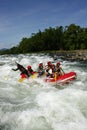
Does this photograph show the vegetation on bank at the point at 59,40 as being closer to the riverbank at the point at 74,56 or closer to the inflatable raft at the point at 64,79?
the riverbank at the point at 74,56

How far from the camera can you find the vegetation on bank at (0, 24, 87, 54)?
76.1 m

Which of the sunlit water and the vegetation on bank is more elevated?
the vegetation on bank

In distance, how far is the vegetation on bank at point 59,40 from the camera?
76.1 metres

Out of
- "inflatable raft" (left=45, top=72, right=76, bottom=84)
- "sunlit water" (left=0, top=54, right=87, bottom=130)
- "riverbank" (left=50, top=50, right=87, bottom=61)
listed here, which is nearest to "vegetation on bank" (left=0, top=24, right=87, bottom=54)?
"riverbank" (left=50, top=50, right=87, bottom=61)

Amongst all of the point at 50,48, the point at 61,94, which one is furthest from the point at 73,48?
the point at 61,94

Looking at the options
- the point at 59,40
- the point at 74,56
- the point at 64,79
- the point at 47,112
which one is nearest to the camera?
the point at 47,112

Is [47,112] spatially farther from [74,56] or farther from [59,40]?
[59,40]

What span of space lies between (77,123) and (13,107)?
11.5 feet

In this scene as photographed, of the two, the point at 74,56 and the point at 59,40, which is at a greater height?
the point at 59,40

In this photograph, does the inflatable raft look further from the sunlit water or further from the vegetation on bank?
the vegetation on bank

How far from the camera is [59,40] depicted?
87625 mm

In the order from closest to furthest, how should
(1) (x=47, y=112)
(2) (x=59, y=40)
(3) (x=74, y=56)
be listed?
(1) (x=47, y=112) → (3) (x=74, y=56) → (2) (x=59, y=40)

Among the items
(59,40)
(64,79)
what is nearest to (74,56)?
(64,79)

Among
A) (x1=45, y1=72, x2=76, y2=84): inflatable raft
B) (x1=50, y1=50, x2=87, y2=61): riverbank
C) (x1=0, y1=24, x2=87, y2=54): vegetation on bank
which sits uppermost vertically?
(x1=0, y1=24, x2=87, y2=54): vegetation on bank
